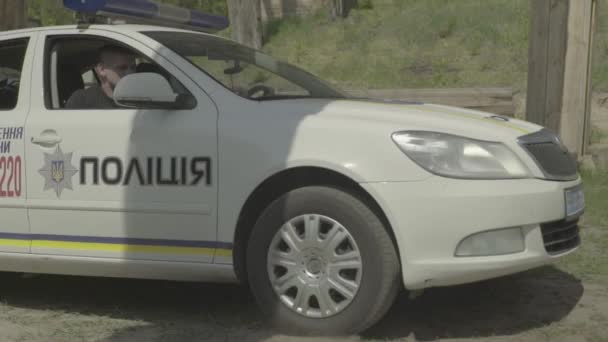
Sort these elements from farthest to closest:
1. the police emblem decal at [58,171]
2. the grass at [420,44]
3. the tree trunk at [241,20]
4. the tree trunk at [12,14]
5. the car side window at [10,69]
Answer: the grass at [420,44] < the tree trunk at [241,20] < the tree trunk at [12,14] < the car side window at [10,69] < the police emblem decal at [58,171]

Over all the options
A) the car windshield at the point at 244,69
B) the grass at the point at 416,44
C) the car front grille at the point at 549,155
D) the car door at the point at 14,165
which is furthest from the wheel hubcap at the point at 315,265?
the grass at the point at 416,44

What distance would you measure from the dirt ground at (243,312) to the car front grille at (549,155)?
0.74 meters

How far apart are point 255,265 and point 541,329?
1.38m

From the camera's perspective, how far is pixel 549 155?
445cm

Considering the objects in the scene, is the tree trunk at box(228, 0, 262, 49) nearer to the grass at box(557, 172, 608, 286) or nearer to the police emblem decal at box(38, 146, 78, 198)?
the grass at box(557, 172, 608, 286)

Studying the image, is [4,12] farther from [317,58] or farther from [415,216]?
[317,58]

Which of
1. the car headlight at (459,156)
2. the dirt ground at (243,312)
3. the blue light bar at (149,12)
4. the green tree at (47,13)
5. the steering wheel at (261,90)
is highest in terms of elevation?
the blue light bar at (149,12)

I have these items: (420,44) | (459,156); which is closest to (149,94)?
(459,156)

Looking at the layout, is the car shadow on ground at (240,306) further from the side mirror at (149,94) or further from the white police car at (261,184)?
the side mirror at (149,94)

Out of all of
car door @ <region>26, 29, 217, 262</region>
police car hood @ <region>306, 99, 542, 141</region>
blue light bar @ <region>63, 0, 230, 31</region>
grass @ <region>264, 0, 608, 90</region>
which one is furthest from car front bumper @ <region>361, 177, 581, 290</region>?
grass @ <region>264, 0, 608, 90</region>

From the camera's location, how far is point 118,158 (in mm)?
4688

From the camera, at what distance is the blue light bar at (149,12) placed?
5035mm

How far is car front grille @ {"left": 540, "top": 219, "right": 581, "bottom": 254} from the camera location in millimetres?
4277

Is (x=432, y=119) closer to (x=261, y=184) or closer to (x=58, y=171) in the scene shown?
(x=261, y=184)
